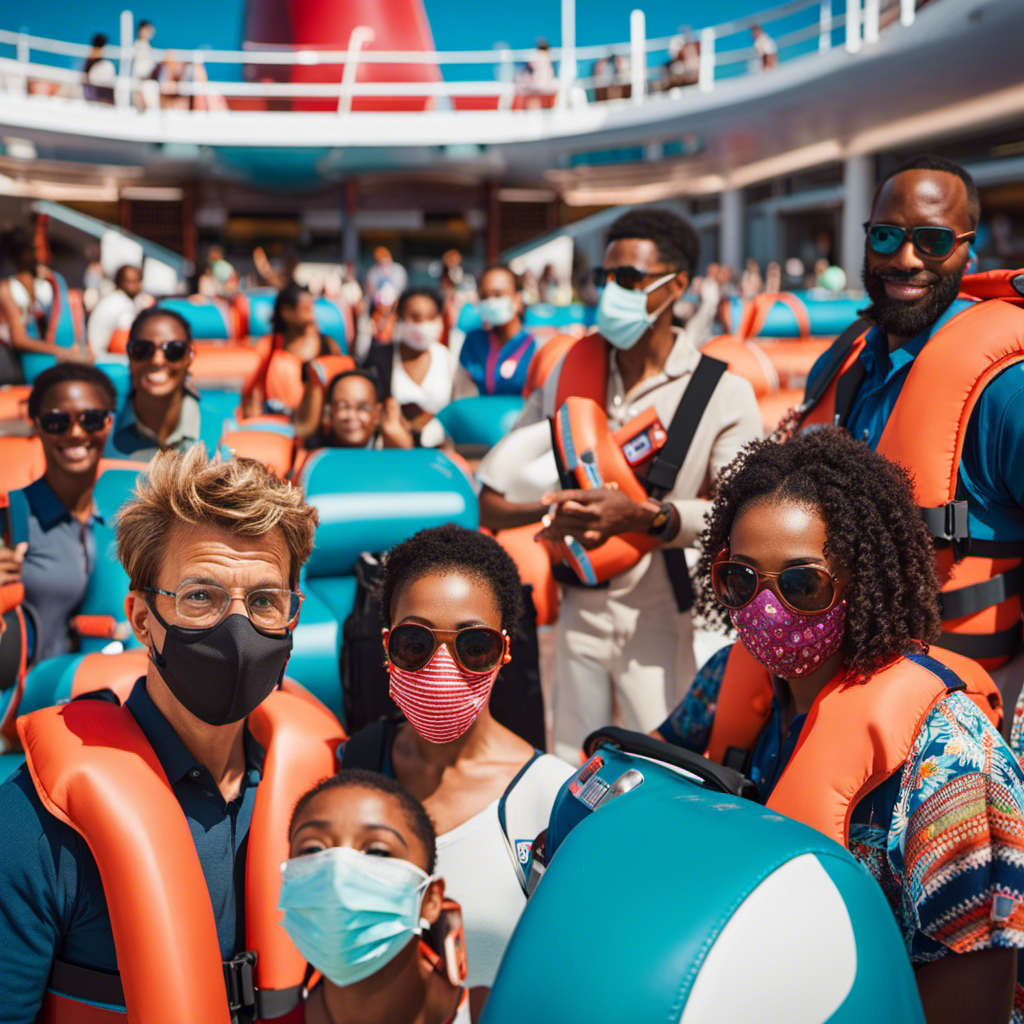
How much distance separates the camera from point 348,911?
129 cm

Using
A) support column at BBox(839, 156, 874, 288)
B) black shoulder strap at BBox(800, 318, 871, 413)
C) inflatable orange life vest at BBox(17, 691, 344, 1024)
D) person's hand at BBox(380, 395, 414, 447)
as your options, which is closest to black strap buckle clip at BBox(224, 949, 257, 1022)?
inflatable orange life vest at BBox(17, 691, 344, 1024)

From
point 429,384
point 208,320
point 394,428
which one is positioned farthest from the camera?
point 208,320

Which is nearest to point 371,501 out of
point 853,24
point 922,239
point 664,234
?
point 664,234

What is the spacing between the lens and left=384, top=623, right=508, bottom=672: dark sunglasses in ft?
5.94

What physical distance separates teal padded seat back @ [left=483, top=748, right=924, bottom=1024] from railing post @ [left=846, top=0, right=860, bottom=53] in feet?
43.7

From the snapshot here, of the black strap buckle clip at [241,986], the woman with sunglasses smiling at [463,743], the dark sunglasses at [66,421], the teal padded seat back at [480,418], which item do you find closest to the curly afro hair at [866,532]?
the woman with sunglasses smiling at [463,743]

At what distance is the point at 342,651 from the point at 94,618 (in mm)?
672

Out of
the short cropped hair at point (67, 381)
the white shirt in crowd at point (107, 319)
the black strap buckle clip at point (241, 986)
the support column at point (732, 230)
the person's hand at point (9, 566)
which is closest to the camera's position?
the black strap buckle clip at point (241, 986)

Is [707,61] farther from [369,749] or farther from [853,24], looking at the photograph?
[369,749]

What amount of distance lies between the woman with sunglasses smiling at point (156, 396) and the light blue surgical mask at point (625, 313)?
161 cm

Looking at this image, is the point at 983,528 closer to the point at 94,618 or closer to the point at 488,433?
the point at 94,618

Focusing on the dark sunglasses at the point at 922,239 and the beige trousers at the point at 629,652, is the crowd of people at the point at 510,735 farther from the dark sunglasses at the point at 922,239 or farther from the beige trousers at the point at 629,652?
the beige trousers at the point at 629,652

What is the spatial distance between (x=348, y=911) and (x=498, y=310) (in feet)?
16.7

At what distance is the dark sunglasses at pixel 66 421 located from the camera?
2.96m
